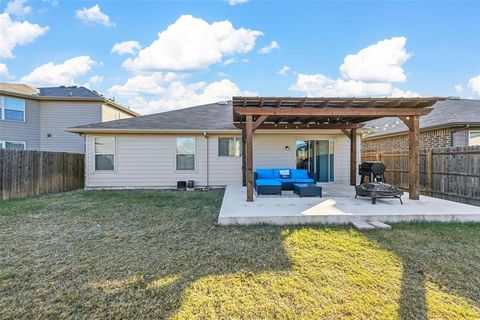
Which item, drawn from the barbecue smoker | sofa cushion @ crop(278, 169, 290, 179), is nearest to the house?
the barbecue smoker

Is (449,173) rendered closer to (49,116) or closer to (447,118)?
(447,118)

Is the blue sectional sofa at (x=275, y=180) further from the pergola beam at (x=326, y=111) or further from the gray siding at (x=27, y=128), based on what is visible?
the gray siding at (x=27, y=128)

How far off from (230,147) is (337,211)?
6.32 metres

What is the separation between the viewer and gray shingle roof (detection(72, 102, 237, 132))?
35.7 ft

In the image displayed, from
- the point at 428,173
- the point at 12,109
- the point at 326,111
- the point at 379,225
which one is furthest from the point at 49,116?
the point at 428,173

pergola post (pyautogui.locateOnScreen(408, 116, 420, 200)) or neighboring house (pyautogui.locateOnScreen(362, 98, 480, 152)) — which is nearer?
pergola post (pyautogui.locateOnScreen(408, 116, 420, 200))

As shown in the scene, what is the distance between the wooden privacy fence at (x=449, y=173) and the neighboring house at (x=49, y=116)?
16.0 metres

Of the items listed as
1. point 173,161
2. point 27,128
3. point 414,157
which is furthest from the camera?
point 27,128

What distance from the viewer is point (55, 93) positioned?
16.6m

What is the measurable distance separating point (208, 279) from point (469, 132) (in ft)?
38.4

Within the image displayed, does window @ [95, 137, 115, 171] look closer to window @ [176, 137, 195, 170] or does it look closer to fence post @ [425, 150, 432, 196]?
window @ [176, 137, 195, 170]

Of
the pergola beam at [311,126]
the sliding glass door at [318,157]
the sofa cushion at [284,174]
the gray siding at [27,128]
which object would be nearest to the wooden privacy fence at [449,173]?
the pergola beam at [311,126]

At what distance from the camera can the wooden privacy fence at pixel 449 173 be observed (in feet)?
23.7

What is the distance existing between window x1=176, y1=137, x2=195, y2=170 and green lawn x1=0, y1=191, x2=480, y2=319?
19.0 ft
